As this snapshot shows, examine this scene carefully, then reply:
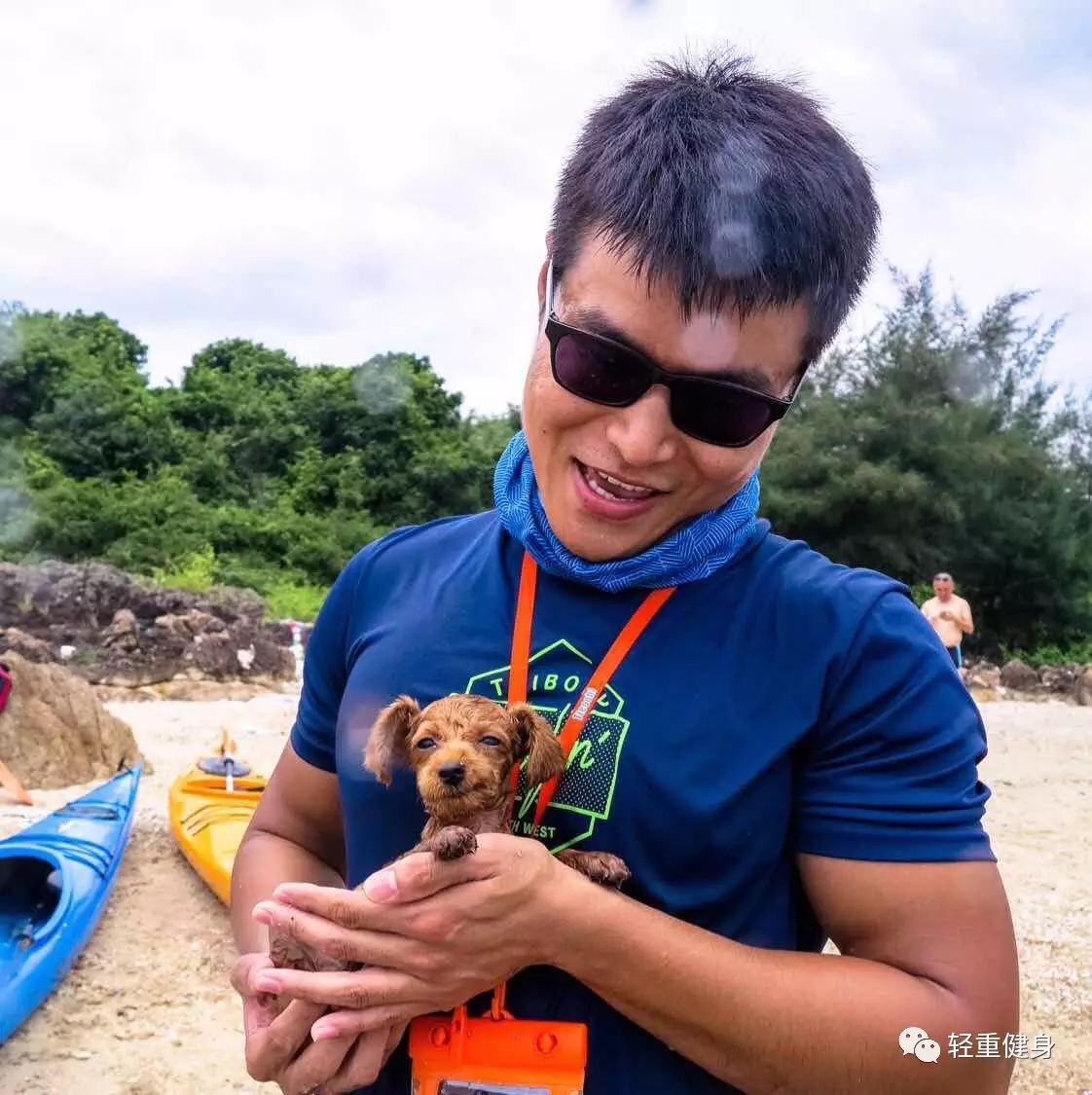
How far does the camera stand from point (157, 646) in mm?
14664

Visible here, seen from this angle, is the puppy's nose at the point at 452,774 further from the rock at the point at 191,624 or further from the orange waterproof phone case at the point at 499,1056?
the rock at the point at 191,624

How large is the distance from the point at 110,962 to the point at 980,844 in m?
5.11

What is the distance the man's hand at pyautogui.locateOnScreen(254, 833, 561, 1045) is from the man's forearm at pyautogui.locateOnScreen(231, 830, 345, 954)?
40 centimetres

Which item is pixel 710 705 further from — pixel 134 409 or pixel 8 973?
pixel 134 409

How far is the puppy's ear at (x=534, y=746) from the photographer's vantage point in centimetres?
126

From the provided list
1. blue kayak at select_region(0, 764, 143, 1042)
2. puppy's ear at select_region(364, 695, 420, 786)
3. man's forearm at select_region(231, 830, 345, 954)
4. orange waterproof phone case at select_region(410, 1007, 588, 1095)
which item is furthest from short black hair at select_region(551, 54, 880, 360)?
blue kayak at select_region(0, 764, 143, 1042)

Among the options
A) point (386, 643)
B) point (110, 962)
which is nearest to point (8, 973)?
point (110, 962)

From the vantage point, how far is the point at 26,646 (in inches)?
538

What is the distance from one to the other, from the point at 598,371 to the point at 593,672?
1.26 feet

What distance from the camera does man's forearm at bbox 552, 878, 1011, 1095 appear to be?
4.10 feet

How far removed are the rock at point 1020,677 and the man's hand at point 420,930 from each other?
65.0 ft

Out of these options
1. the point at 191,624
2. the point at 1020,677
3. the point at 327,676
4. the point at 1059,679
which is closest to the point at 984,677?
the point at 1020,677

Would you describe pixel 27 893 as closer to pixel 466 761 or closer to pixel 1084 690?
pixel 466 761

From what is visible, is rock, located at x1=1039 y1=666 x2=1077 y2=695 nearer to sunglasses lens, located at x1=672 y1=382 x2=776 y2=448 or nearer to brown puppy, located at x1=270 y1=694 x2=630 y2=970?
sunglasses lens, located at x1=672 y1=382 x2=776 y2=448
